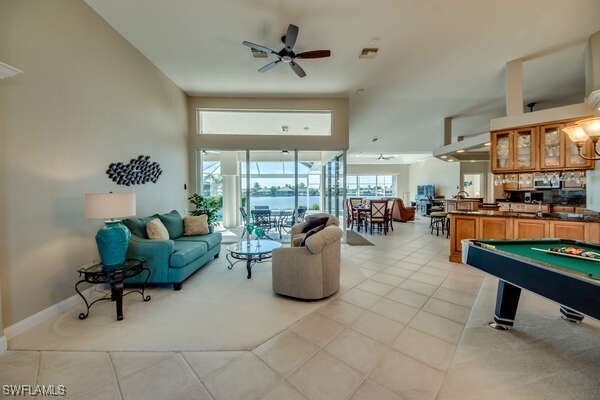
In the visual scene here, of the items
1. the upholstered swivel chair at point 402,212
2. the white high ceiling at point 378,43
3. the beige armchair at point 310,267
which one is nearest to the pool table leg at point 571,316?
the beige armchair at point 310,267

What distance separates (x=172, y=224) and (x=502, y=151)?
20.5 ft

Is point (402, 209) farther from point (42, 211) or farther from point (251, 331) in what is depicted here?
point (42, 211)

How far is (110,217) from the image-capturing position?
8.35ft

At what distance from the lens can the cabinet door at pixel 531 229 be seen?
3.74 meters

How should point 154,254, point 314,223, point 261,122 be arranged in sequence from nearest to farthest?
1. point 154,254
2. point 314,223
3. point 261,122

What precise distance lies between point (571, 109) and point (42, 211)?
24.1ft

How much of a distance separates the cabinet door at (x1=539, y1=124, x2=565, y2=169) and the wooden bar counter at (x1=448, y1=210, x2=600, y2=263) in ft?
2.84

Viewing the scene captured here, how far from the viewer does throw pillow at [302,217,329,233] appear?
4.14 meters

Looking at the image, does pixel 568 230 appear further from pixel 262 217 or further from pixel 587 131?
pixel 262 217

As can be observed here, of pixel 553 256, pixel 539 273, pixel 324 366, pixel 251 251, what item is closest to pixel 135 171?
pixel 251 251

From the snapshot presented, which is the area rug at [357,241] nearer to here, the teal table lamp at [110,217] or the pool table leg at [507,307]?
the pool table leg at [507,307]

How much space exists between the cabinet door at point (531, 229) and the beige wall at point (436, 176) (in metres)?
8.66

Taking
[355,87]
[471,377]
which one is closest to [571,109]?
[355,87]
